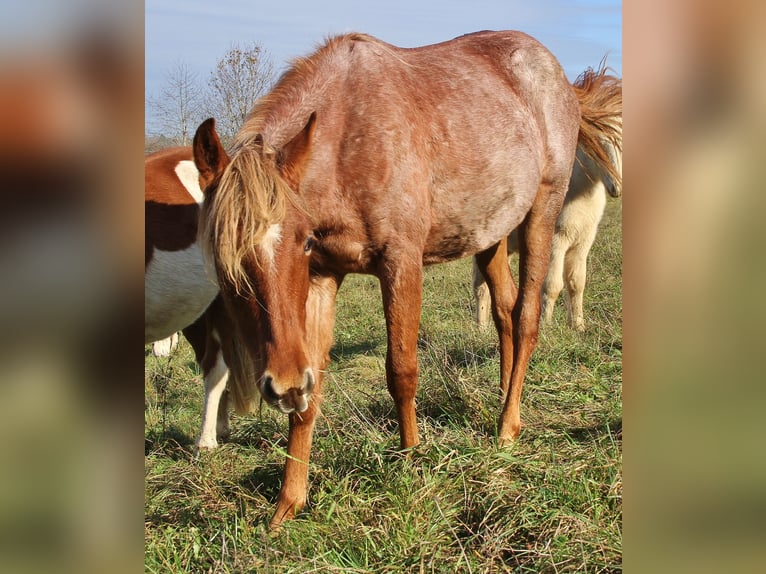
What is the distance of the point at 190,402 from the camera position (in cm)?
527

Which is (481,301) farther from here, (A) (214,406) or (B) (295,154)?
(B) (295,154)

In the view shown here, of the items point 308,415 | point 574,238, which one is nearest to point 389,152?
point 308,415

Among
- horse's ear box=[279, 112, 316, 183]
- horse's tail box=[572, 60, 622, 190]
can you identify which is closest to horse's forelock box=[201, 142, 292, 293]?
horse's ear box=[279, 112, 316, 183]

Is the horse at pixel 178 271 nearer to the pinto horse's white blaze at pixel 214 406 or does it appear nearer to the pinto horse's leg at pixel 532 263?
the pinto horse's white blaze at pixel 214 406

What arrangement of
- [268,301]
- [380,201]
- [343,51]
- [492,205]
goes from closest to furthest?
1. [268,301]
2. [380,201]
3. [343,51]
4. [492,205]

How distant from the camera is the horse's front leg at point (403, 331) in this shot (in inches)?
124

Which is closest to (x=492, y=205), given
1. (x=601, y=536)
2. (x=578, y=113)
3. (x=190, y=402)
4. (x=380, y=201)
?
(x=380, y=201)

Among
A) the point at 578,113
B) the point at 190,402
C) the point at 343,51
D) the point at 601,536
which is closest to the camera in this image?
the point at 601,536

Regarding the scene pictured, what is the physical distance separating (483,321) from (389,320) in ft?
12.6

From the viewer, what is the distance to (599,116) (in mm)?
5109

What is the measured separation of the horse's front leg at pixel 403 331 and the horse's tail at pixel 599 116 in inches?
99.0

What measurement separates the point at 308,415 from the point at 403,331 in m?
0.60
